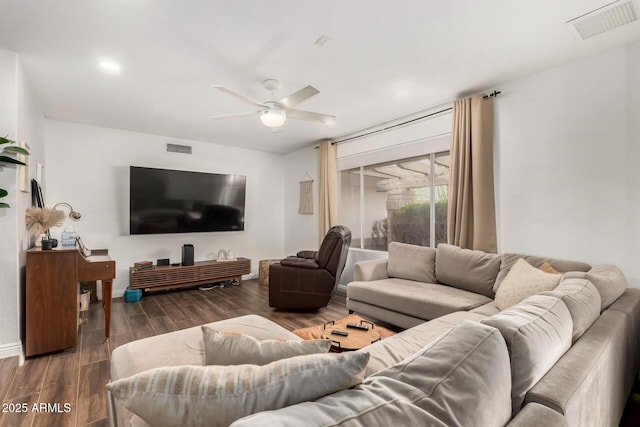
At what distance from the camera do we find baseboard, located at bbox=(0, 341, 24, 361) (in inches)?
93.1

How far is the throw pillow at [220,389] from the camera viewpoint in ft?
2.20

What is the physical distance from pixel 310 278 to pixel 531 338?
2.82 metres

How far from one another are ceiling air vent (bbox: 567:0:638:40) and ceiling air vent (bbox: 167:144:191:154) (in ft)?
16.5

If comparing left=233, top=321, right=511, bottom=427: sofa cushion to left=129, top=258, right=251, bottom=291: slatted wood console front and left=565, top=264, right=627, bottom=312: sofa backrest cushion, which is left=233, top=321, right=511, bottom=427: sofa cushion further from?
left=129, top=258, right=251, bottom=291: slatted wood console front

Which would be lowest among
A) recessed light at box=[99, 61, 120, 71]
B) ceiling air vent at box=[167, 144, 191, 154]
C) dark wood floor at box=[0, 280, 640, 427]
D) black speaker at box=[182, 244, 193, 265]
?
dark wood floor at box=[0, 280, 640, 427]

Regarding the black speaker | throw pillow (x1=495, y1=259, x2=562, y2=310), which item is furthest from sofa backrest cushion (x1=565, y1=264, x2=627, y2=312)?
the black speaker

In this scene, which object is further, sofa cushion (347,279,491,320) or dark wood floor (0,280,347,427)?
sofa cushion (347,279,491,320)

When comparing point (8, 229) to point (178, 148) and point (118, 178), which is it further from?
point (178, 148)

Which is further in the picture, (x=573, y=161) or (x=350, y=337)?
(x=573, y=161)

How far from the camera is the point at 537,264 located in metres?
2.63

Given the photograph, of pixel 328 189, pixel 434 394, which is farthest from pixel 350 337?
pixel 328 189

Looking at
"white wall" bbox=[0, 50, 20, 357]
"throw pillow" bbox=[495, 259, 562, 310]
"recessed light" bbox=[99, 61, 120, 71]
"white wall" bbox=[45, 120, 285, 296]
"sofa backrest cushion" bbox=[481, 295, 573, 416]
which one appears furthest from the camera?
"white wall" bbox=[45, 120, 285, 296]

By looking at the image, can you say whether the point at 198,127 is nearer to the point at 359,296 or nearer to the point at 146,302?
the point at 146,302

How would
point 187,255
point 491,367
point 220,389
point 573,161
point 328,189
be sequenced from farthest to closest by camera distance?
point 328,189, point 187,255, point 573,161, point 491,367, point 220,389
